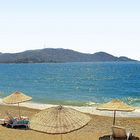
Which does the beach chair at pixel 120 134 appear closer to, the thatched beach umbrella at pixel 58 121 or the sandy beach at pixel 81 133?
the sandy beach at pixel 81 133

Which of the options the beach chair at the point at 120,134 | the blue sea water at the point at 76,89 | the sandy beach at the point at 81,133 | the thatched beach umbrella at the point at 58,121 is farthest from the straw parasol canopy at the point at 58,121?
the blue sea water at the point at 76,89

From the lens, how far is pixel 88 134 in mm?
19797

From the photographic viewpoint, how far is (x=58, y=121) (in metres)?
11.5

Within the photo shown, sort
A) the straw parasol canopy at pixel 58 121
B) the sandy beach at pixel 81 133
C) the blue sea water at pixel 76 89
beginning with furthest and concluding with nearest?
the blue sea water at pixel 76 89 < the sandy beach at pixel 81 133 < the straw parasol canopy at pixel 58 121

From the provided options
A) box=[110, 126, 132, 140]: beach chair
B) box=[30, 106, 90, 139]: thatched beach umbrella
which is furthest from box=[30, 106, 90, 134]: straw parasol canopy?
box=[110, 126, 132, 140]: beach chair

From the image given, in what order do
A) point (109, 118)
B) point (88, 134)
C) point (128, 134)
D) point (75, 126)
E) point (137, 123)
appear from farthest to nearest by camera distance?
1. point (109, 118)
2. point (137, 123)
3. point (88, 134)
4. point (128, 134)
5. point (75, 126)

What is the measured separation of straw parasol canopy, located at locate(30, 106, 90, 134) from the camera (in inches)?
448

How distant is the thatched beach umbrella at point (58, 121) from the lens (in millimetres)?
11383

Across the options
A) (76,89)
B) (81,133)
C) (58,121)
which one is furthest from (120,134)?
(76,89)

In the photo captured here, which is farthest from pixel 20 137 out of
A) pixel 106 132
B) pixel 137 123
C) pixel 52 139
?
pixel 137 123

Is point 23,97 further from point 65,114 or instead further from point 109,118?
point 65,114

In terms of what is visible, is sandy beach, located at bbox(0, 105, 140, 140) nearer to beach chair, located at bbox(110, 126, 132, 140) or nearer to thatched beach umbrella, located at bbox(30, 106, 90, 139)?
beach chair, located at bbox(110, 126, 132, 140)

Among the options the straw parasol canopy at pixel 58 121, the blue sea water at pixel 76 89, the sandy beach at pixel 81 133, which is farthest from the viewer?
the blue sea water at pixel 76 89

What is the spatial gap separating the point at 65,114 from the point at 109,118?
1641cm
